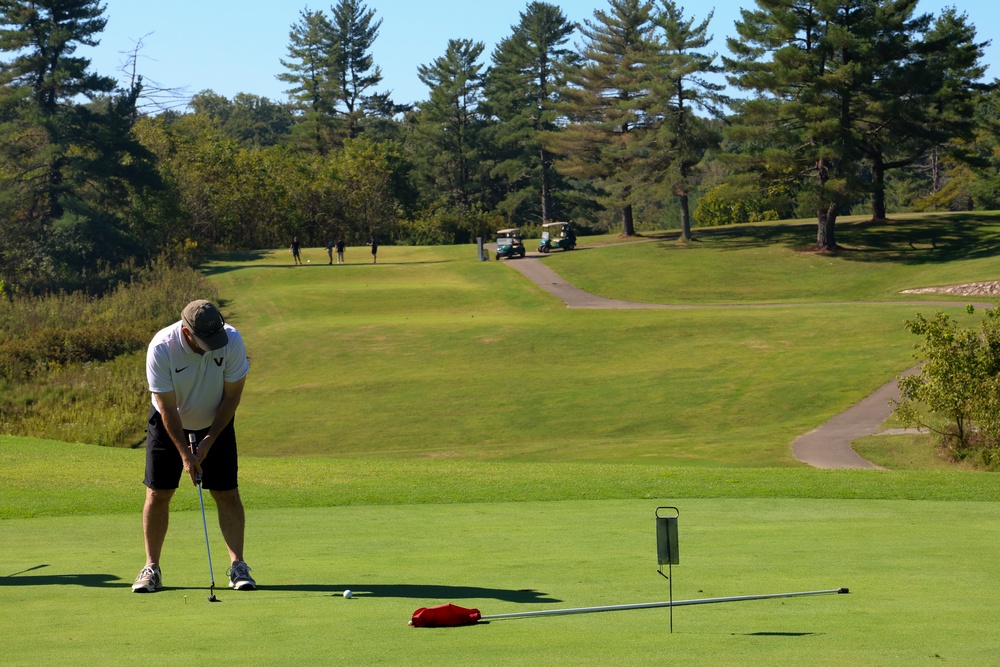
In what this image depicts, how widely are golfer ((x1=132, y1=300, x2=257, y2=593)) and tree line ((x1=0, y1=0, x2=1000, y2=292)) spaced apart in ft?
206

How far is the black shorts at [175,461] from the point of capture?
24.7 feet

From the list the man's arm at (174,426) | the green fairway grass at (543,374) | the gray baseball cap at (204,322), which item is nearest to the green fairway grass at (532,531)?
the green fairway grass at (543,374)

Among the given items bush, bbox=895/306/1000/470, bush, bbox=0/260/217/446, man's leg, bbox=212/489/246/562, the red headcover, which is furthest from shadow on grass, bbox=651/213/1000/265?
the red headcover

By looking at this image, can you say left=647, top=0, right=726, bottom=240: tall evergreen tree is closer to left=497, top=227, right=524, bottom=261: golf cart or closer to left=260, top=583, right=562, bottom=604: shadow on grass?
left=497, top=227, right=524, bottom=261: golf cart

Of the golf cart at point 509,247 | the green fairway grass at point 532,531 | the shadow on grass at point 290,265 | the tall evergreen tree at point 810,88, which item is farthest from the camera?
the golf cart at point 509,247

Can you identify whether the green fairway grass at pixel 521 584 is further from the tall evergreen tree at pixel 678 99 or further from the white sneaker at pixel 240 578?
the tall evergreen tree at pixel 678 99

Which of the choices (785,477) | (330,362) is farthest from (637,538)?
(330,362)

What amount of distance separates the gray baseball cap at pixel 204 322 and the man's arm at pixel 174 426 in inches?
17.3

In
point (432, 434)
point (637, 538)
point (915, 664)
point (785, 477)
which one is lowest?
point (432, 434)

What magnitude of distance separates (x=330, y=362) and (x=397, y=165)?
6446 centimetres

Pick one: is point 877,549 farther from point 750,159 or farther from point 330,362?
point 750,159

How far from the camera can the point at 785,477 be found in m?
15.4

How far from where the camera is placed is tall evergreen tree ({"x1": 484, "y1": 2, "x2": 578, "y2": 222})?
105 metres

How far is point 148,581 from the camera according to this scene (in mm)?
6875
